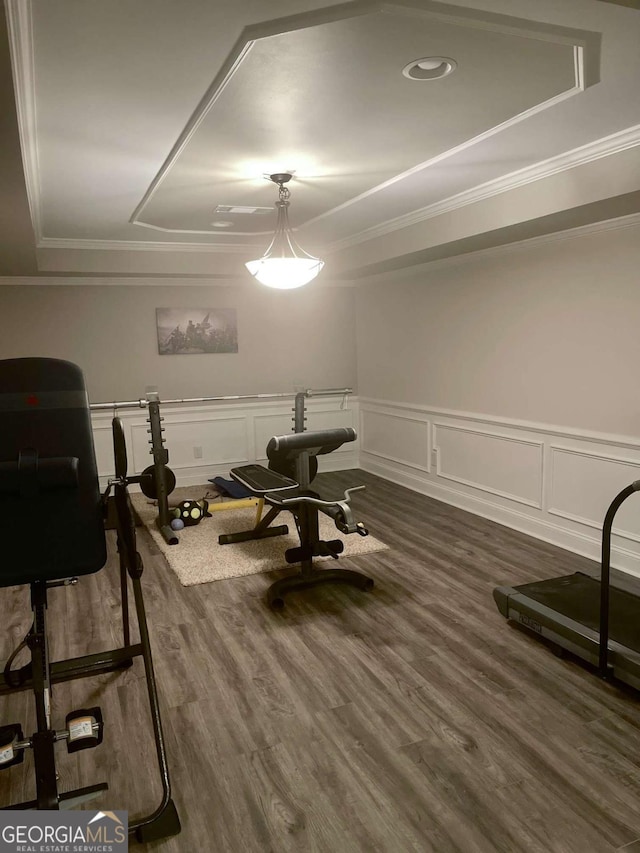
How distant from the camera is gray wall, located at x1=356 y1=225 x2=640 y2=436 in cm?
374

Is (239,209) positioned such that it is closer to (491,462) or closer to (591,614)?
(491,462)

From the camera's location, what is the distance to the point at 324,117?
8.87ft

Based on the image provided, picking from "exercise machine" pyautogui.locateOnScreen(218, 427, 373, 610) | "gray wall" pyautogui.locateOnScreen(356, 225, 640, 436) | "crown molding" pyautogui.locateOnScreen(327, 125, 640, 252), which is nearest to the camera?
"crown molding" pyautogui.locateOnScreen(327, 125, 640, 252)

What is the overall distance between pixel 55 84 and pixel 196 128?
683 mm

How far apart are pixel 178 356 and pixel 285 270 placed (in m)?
Result: 2.67

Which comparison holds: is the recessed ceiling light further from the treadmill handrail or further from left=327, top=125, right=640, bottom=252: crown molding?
the treadmill handrail

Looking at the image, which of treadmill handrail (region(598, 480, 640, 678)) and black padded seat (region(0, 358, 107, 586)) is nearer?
black padded seat (region(0, 358, 107, 586))

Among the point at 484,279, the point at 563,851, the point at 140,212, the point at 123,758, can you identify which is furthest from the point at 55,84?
the point at 484,279

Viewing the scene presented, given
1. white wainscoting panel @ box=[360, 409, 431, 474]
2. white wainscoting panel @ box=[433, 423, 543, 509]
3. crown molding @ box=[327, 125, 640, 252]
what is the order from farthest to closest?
white wainscoting panel @ box=[360, 409, 431, 474] → white wainscoting panel @ box=[433, 423, 543, 509] → crown molding @ box=[327, 125, 640, 252]

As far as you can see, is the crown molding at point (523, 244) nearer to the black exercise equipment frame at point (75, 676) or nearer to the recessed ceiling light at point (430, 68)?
the recessed ceiling light at point (430, 68)

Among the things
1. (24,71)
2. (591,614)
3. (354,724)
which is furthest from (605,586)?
(24,71)

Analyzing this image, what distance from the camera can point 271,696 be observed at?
2602 millimetres

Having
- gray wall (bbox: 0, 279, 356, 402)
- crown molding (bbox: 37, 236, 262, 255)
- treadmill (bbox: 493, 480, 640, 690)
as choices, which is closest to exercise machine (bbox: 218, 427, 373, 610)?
treadmill (bbox: 493, 480, 640, 690)

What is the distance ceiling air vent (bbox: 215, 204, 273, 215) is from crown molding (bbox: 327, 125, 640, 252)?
3.43 ft
